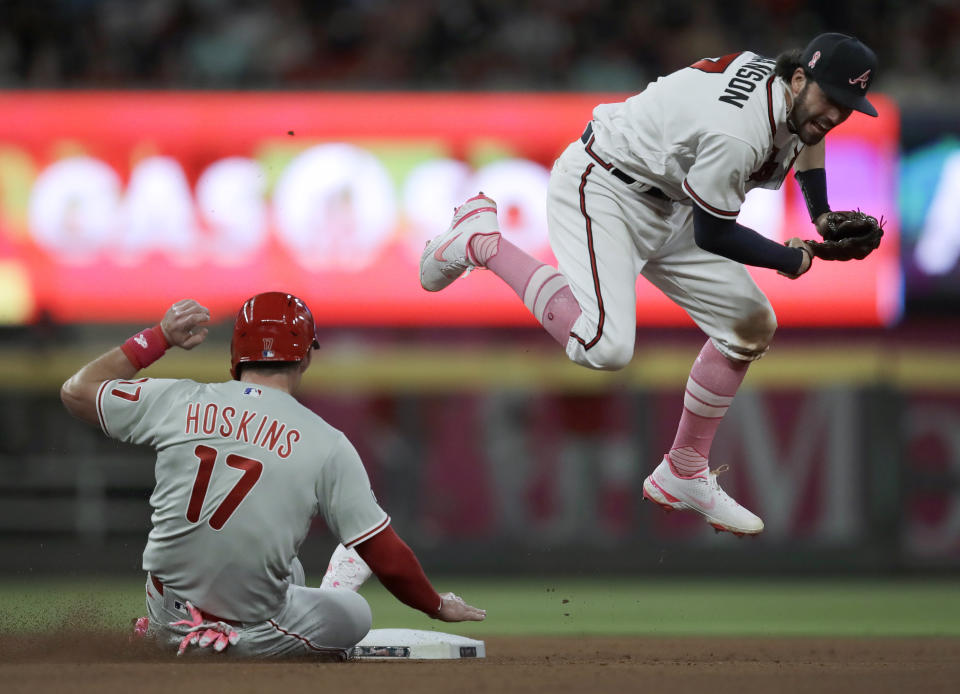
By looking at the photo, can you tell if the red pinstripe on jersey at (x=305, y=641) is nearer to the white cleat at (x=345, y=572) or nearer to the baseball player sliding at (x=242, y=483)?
the baseball player sliding at (x=242, y=483)

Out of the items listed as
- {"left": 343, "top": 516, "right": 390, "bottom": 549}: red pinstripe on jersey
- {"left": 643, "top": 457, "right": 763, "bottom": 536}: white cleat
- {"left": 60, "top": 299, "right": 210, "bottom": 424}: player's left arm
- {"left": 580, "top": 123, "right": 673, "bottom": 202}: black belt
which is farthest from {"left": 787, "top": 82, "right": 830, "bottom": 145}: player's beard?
{"left": 60, "top": 299, "right": 210, "bottom": 424}: player's left arm

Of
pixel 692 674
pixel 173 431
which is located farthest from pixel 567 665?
pixel 173 431

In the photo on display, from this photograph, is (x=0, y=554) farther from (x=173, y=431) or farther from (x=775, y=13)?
(x=775, y=13)

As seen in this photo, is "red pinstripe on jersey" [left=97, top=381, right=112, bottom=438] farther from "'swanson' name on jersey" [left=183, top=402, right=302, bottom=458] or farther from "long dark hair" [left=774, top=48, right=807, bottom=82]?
"long dark hair" [left=774, top=48, right=807, bottom=82]

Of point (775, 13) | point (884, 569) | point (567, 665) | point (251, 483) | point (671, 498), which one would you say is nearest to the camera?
point (251, 483)

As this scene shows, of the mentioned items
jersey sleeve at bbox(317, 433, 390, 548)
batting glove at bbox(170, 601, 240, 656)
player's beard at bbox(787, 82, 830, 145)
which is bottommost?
batting glove at bbox(170, 601, 240, 656)

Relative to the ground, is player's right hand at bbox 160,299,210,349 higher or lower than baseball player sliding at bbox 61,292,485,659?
higher
